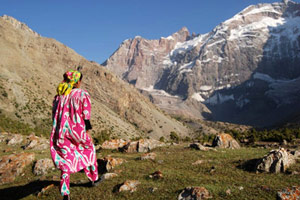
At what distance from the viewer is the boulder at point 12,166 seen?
1400 cm

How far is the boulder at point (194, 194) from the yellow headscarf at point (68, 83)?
5440 mm

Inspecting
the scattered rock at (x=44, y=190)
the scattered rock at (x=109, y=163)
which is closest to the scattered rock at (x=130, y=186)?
the scattered rock at (x=109, y=163)

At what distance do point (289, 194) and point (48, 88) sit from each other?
88.0 metres

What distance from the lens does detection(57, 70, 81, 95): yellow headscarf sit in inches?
348

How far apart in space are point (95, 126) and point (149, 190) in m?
73.2

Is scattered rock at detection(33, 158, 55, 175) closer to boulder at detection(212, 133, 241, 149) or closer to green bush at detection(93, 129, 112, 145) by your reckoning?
boulder at detection(212, 133, 241, 149)

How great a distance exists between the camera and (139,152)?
70.5ft

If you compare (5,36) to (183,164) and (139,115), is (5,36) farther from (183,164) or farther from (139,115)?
(183,164)

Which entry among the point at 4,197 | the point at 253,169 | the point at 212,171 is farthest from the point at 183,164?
the point at 4,197

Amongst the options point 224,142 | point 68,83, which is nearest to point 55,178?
point 68,83

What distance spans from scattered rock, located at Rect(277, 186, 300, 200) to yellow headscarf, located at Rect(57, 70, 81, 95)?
7.91 meters

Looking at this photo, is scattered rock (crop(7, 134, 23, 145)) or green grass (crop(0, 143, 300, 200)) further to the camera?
scattered rock (crop(7, 134, 23, 145))

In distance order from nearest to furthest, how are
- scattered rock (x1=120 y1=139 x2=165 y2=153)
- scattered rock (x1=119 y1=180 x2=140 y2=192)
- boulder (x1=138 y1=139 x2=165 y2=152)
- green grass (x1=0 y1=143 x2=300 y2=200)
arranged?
green grass (x1=0 y1=143 x2=300 y2=200), scattered rock (x1=119 y1=180 x2=140 y2=192), scattered rock (x1=120 y1=139 x2=165 y2=153), boulder (x1=138 y1=139 x2=165 y2=152)

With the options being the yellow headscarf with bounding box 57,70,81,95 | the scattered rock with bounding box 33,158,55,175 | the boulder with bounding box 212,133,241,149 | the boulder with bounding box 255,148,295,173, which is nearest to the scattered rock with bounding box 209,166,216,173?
the boulder with bounding box 255,148,295,173
